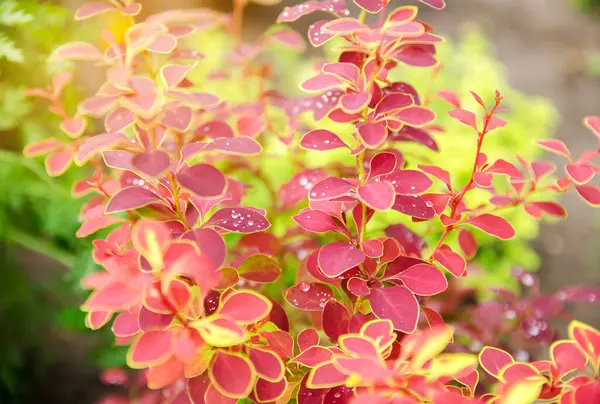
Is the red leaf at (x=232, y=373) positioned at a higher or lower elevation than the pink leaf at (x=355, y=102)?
lower

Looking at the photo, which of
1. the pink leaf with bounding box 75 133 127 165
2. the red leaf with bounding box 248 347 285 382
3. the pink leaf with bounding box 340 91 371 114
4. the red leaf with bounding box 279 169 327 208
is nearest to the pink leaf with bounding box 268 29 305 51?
the red leaf with bounding box 279 169 327 208

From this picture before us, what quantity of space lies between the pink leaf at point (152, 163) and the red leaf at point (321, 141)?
0.18 meters

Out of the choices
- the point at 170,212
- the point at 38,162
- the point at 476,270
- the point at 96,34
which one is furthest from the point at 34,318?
the point at 476,270

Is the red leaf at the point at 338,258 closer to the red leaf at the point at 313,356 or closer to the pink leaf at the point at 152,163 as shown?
the red leaf at the point at 313,356

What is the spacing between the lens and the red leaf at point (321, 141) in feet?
2.15

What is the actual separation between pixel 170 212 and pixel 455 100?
44 centimetres

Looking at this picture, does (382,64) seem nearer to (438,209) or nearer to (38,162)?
(438,209)

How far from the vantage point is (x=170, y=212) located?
688mm

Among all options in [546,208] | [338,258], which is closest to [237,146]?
[338,258]

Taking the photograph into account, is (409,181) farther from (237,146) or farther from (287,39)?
(287,39)

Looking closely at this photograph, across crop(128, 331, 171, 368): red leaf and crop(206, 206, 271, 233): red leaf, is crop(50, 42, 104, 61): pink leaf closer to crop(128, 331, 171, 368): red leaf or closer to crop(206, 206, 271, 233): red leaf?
crop(206, 206, 271, 233): red leaf

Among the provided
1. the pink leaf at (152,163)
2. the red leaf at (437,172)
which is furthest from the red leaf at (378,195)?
the pink leaf at (152,163)

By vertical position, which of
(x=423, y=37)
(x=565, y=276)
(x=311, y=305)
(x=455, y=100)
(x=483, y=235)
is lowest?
(x=565, y=276)

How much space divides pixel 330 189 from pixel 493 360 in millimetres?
265
